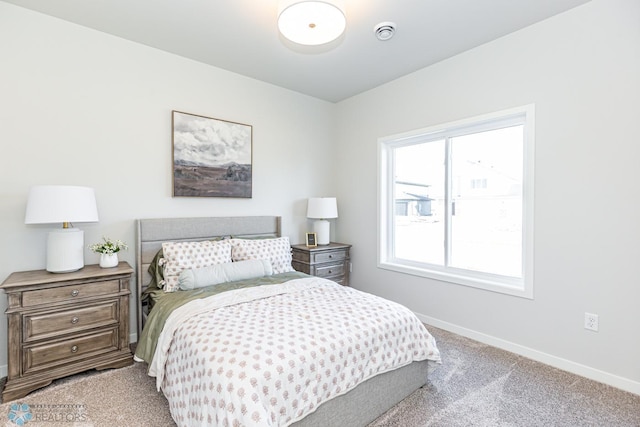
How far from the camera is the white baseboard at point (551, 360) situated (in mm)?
2088

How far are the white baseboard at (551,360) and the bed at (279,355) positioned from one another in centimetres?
103

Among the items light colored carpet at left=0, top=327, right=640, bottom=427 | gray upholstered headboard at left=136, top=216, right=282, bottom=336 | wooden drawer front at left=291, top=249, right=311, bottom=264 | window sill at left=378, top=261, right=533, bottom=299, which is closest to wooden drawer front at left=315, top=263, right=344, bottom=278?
wooden drawer front at left=291, top=249, right=311, bottom=264

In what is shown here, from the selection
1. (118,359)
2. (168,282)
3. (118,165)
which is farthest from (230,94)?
(118,359)

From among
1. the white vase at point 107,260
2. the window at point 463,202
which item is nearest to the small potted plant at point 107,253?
the white vase at point 107,260

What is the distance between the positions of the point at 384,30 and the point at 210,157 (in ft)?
Answer: 6.66

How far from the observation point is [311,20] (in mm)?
1924

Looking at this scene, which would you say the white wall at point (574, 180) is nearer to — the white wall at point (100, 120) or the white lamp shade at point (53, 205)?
the white wall at point (100, 120)

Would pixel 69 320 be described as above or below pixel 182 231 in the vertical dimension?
below

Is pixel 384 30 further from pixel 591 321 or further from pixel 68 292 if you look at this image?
pixel 68 292

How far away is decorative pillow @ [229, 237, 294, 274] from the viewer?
2.91 m

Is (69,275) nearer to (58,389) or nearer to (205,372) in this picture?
(58,389)

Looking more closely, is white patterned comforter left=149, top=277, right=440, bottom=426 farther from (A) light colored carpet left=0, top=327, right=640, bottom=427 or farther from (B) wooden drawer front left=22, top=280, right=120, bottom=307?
(B) wooden drawer front left=22, top=280, right=120, bottom=307

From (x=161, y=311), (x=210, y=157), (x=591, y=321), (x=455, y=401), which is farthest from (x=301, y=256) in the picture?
(x=591, y=321)

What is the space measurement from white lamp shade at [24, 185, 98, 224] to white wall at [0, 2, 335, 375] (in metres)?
0.41
